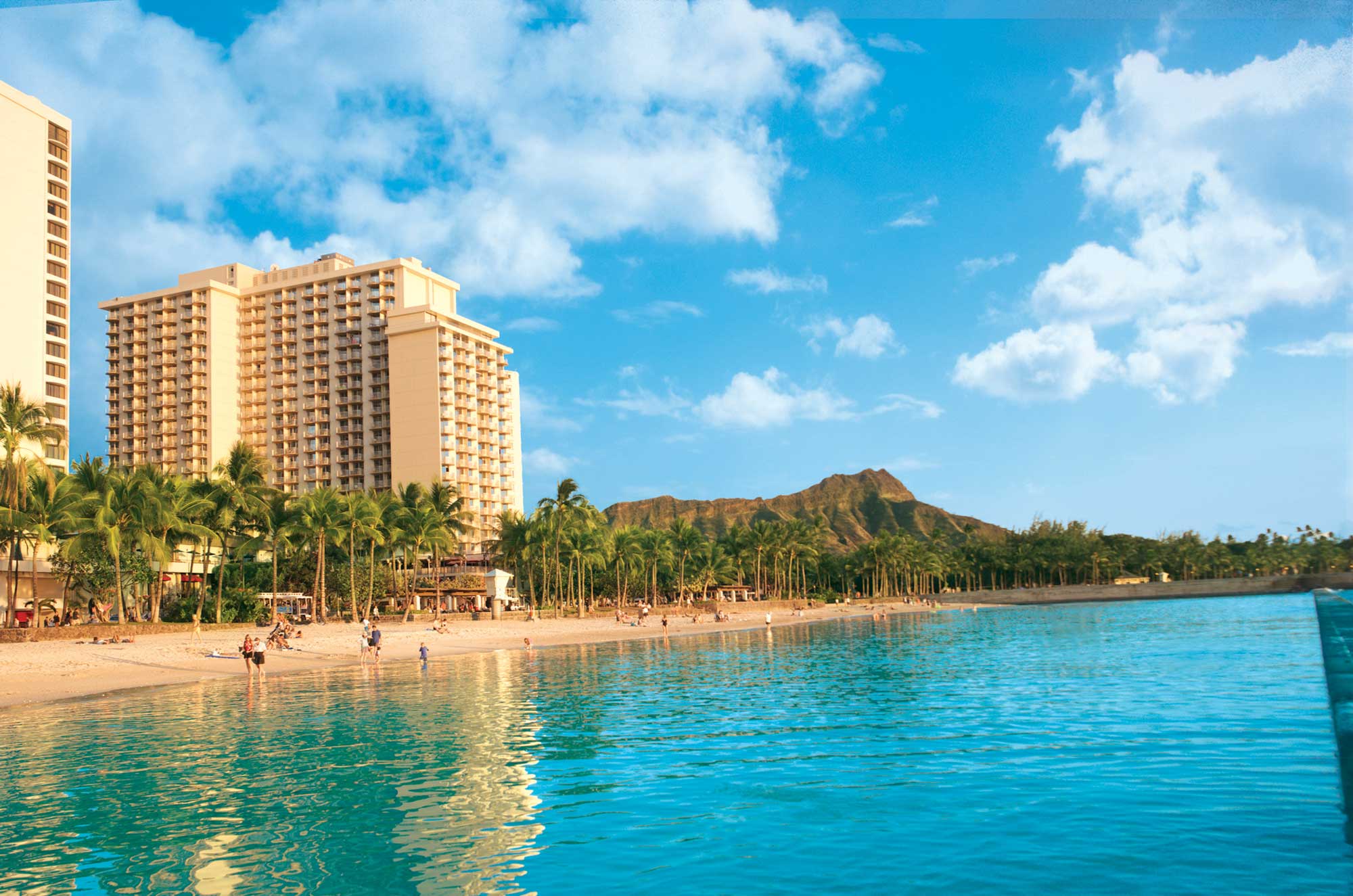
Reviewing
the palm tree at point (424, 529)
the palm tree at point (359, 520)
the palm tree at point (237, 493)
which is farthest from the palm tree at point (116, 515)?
the palm tree at point (424, 529)

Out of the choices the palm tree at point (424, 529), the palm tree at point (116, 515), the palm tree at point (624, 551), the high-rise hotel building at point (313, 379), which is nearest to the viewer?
the palm tree at point (116, 515)

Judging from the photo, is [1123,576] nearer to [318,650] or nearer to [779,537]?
[779,537]

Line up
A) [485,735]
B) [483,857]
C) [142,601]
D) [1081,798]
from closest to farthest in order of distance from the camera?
[483,857]
[1081,798]
[485,735]
[142,601]

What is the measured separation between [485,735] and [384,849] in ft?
28.0

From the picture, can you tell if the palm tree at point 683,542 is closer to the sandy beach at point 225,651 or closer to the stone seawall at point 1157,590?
the sandy beach at point 225,651

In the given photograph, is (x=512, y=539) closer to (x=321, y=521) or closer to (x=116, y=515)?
(x=321, y=521)

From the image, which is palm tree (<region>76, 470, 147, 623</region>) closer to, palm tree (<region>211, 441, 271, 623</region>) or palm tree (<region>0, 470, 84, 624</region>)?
palm tree (<region>0, 470, 84, 624</region>)

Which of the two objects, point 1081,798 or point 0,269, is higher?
point 0,269

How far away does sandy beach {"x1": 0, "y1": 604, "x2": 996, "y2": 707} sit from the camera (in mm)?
32875

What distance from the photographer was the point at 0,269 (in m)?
85.7

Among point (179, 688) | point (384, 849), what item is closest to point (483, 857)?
point (384, 849)

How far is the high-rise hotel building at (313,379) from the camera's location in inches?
5207

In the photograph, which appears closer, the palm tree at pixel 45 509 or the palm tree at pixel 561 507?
the palm tree at pixel 45 509

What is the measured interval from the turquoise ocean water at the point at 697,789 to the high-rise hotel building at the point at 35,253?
72.8 m
